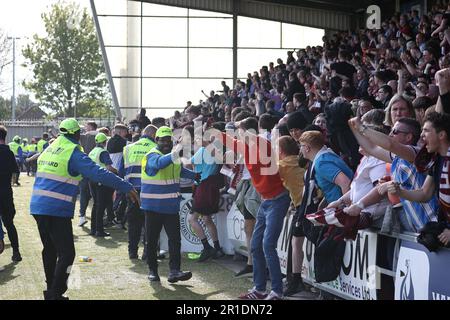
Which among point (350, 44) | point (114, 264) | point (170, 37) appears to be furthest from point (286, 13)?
point (114, 264)

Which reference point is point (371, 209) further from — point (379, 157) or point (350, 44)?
point (350, 44)

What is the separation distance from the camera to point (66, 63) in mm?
63594

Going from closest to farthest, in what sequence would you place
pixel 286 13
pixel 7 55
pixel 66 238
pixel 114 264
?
1. pixel 66 238
2. pixel 114 264
3. pixel 286 13
4. pixel 7 55

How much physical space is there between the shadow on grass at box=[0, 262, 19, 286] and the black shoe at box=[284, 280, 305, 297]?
155 inches

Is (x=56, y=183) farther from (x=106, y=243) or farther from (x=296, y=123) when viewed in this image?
(x=106, y=243)

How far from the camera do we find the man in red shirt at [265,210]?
9.18m

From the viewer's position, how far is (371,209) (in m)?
7.62

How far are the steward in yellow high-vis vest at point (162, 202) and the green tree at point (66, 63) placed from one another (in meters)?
52.3

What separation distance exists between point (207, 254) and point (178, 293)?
2.85m

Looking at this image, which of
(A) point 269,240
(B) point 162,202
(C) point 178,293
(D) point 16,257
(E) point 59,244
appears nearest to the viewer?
(E) point 59,244

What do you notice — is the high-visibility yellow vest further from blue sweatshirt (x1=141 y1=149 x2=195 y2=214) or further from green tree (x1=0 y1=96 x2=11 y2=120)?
green tree (x1=0 y1=96 x2=11 y2=120)

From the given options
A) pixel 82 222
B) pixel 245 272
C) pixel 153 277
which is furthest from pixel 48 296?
pixel 82 222

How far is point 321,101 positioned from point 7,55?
174 ft

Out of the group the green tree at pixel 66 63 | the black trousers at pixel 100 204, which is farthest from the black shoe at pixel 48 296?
the green tree at pixel 66 63
